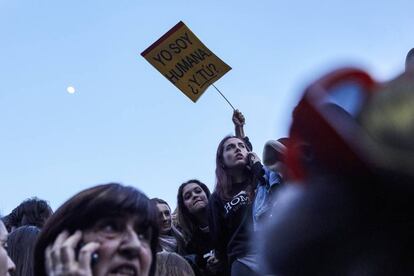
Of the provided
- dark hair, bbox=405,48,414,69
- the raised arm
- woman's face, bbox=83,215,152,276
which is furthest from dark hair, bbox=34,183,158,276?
the raised arm

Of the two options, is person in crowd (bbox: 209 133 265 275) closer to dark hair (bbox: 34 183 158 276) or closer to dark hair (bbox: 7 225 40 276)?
dark hair (bbox: 7 225 40 276)

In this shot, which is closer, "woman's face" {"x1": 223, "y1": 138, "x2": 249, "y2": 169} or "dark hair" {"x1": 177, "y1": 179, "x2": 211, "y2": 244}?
"woman's face" {"x1": 223, "y1": 138, "x2": 249, "y2": 169}

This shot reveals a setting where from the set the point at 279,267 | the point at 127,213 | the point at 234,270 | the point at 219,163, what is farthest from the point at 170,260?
the point at 279,267

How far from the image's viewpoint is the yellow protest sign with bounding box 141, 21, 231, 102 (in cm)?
755

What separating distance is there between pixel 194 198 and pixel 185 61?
6.77 ft

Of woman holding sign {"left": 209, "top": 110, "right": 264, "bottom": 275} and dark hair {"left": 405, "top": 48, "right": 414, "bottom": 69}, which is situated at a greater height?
dark hair {"left": 405, "top": 48, "right": 414, "bottom": 69}

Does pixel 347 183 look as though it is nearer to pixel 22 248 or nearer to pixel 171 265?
pixel 22 248

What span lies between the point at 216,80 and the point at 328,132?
652cm

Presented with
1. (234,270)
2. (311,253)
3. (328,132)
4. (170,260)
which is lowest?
(234,270)

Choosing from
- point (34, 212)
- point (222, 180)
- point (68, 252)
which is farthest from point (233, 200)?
point (68, 252)

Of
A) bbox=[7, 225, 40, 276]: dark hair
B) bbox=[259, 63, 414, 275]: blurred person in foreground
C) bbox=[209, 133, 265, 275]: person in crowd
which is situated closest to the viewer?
bbox=[259, 63, 414, 275]: blurred person in foreground

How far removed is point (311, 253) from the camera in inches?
43.5

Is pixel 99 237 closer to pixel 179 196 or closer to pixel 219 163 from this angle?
pixel 219 163

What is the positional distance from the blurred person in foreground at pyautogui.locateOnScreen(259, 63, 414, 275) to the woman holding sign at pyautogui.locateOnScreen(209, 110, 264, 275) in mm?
3887
